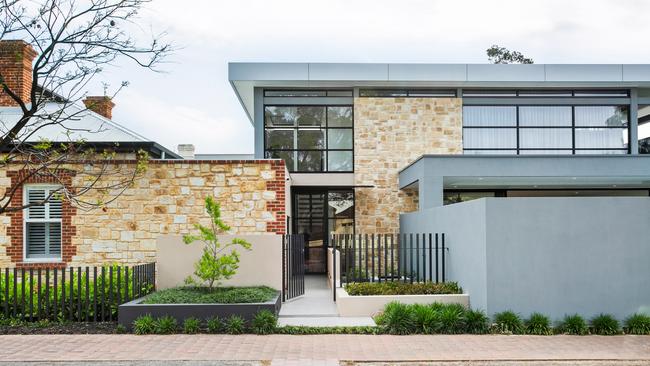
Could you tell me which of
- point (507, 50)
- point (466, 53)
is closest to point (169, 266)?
point (507, 50)

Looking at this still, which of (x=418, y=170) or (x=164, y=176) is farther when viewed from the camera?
(x=418, y=170)

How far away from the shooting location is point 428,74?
Result: 67.2 feet

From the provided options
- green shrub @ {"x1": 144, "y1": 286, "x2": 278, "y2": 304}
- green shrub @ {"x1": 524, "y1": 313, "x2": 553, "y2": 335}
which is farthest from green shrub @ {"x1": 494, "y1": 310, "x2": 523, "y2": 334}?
green shrub @ {"x1": 144, "y1": 286, "x2": 278, "y2": 304}

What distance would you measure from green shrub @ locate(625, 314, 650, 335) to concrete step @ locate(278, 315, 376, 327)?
170 inches

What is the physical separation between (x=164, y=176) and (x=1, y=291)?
4281 mm

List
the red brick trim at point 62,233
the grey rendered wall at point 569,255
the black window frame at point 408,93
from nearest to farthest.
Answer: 1. the grey rendered wall at point 569,255
2. the red brick trim at point 62,233
3. the black window frame at point 408,93

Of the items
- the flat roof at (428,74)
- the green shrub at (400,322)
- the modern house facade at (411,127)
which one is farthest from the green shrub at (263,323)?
the flat roof at (428,74)

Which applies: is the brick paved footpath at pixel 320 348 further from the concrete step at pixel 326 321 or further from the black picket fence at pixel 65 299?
the black picket fence at pixel 65 299

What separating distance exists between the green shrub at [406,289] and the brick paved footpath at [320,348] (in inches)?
79.6

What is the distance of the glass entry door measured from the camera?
21.2 m

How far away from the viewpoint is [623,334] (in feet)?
35.1

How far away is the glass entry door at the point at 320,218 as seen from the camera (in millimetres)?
21234

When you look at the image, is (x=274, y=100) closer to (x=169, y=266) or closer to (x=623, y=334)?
(x=169, y=266)

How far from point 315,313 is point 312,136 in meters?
9.76
